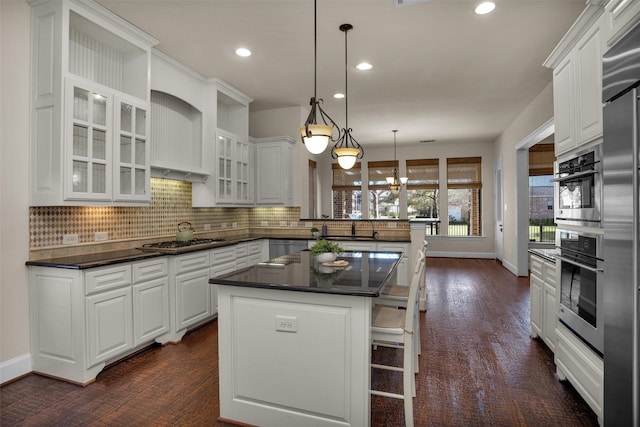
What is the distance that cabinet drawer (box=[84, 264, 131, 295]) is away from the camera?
2.59m

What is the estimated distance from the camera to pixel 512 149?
6.87 metres

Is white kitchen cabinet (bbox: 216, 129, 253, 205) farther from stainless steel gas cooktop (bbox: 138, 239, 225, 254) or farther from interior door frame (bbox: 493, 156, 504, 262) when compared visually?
interior door frame (bbox: 493, 156, 504, 262)

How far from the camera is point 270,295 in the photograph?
203cm

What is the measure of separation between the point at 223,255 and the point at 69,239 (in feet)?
5.06

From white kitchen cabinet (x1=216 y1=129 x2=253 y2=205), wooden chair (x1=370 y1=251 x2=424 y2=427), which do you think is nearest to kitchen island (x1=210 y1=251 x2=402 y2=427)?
wooden chair (x1=370 y1=251 x2=424 y2=427)

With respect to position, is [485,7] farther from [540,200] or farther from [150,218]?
[540,200]

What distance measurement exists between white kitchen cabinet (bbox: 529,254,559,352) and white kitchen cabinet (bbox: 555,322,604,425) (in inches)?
8.5

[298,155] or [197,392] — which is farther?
[298,155]

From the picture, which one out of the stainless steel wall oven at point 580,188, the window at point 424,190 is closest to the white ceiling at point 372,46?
the stainless steel wall oven at point 580,188

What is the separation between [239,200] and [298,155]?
4.26 feet

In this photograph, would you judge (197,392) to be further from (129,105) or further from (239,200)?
(239,200)

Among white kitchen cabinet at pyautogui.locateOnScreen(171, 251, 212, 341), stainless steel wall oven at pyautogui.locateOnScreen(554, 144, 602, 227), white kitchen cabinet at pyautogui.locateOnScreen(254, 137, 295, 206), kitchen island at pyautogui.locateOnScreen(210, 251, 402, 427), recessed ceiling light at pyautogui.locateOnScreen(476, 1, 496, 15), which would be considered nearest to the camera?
kitchen island at pyautogui.locateOnScreen(210, 251, 402, 427)

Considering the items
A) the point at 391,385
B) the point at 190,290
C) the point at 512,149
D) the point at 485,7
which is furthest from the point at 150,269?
the point at 512,149

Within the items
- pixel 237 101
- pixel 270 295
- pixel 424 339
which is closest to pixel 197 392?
pixel 270 295
